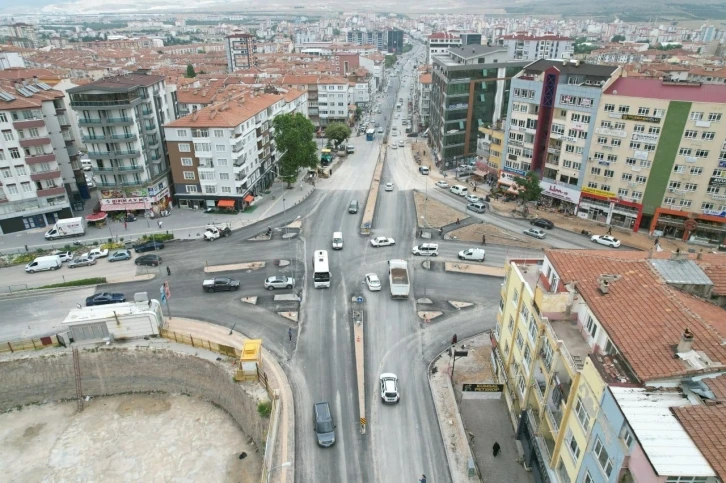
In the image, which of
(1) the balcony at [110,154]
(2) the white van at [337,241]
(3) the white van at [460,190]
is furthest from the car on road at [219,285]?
(3) the white van at [460,190]

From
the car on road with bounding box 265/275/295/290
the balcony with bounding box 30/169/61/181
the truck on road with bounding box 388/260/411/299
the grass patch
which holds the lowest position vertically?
the grass patch

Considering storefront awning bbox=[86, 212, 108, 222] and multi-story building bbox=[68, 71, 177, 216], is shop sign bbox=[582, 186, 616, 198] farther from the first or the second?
storefront awning bbox=[86, 212, 108, 222]

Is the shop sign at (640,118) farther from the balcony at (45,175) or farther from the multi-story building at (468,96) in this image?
the balcony at (45,175)

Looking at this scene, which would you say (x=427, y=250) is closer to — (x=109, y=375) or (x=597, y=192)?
(x=597, y=192)

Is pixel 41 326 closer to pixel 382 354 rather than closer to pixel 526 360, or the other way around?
pixel 382 354

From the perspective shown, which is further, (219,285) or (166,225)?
(166,225)

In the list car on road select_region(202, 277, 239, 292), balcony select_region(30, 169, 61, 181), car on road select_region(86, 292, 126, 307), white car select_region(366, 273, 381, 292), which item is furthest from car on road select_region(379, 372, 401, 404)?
balcony select_region(30, 169, 61, 181)

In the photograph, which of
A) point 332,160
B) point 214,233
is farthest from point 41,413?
point 332,160

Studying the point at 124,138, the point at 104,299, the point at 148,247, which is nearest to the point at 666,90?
the point at 148,247
